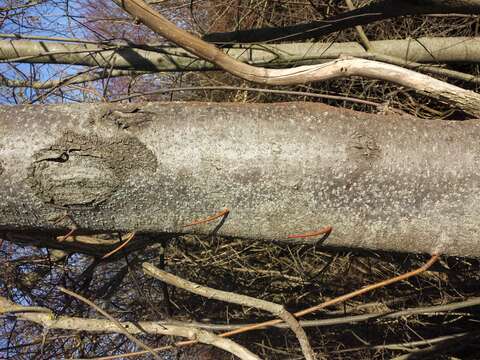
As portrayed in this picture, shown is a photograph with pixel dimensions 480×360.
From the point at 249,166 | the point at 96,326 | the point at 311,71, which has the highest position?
the point at 311,71

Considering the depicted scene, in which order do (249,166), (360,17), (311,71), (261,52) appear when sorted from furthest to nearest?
(261,52)
(360,17)
(311,71)
(249,166)

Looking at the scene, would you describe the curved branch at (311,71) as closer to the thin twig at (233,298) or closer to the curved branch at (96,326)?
the thin twig at (233,298)

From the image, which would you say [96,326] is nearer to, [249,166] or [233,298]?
[233,298]

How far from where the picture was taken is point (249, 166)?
2.54 ft

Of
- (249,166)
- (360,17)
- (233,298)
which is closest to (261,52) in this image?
(360,17)

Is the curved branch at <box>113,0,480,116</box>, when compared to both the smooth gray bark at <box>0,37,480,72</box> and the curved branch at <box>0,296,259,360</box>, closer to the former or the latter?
the curved branch at <box>0,296,259,360</box>

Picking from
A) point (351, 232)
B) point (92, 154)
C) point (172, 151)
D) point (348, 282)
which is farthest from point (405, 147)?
point (348, 282)

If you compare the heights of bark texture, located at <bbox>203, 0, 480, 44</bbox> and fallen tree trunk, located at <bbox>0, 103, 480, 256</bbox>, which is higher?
bark texture, located at <bbox>203, 0, 480, 44</bbox>

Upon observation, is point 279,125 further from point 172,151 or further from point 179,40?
point 179,40

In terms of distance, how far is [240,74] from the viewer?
111 cm

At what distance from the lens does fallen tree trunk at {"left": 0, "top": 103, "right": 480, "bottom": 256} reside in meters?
0.78

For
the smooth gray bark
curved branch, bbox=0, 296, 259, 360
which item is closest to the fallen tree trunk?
curved branch, bbox=0, 296, 259, 360

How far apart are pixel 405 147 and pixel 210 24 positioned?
2.30m

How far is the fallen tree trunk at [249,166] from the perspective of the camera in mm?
778
